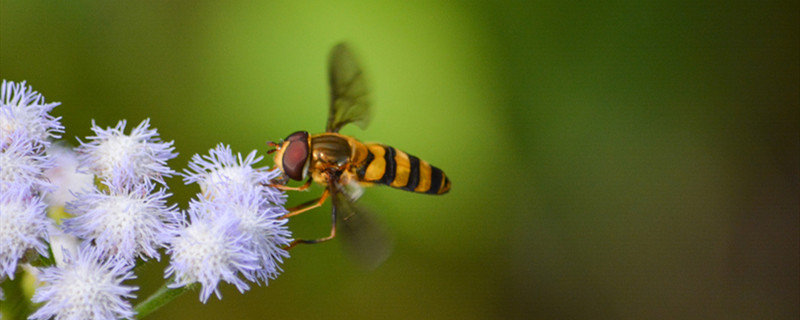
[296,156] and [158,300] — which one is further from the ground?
[296,156]

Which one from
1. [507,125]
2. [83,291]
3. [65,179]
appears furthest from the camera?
[507,125]

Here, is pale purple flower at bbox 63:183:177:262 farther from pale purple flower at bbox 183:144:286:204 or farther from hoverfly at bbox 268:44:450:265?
hoverfly at bbox 268:44:450:265

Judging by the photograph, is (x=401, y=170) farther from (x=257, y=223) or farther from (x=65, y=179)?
(x=65, y=179)

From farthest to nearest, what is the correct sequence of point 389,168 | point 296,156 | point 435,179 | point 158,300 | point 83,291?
1. point 435,179
2. point 389,168
3. point 296,156
4. point 158,300
5. point 83,291

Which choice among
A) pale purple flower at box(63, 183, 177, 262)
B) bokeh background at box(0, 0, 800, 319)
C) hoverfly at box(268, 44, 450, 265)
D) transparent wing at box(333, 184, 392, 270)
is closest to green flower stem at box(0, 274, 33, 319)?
pale purple flower at box(63, 183, 177, 262)

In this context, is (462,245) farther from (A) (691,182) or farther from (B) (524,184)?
(A) (691,182)

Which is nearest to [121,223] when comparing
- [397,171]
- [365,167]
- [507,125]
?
[365,167]

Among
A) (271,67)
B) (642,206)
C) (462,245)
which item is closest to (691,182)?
(642,206)
